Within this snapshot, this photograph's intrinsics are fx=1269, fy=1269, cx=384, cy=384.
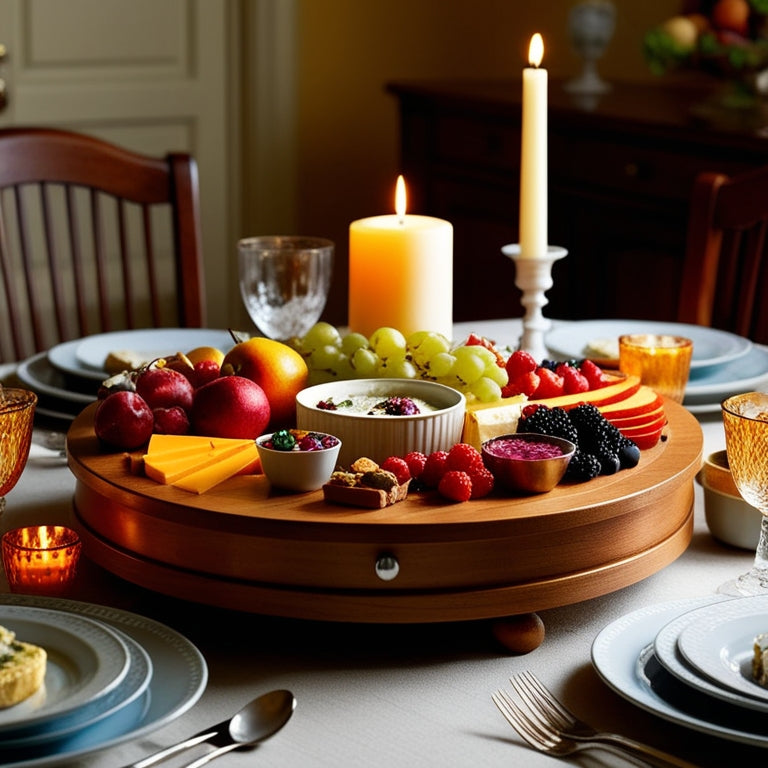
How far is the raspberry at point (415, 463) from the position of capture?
1.01 metres

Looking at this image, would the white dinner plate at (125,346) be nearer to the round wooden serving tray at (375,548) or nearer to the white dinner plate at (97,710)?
the round wooden serving tray at (375,548)

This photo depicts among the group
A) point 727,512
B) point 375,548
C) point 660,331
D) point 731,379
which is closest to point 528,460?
point 375,548

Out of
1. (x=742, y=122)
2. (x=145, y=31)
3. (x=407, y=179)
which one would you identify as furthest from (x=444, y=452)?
(x=145, y=31)

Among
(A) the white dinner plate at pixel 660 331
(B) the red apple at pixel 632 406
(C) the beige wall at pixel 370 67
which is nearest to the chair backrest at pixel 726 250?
(A) the white dinner plate at pixel 660 331

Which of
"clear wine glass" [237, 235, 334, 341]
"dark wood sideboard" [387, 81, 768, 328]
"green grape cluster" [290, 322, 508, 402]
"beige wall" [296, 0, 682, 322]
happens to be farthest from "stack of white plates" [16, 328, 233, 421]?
"beige wall" [296, 0, 682, 322]

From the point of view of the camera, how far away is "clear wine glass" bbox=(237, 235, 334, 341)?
61.3 inches

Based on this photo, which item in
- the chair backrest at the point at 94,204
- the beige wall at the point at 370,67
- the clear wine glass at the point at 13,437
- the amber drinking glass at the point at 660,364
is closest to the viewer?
the clear wine glass at the point at 13,437

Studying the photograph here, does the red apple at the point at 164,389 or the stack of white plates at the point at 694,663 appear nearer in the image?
the stack of white plates at the point at 694,663

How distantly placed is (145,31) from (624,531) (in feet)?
10.4

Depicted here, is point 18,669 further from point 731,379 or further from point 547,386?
point 731,379

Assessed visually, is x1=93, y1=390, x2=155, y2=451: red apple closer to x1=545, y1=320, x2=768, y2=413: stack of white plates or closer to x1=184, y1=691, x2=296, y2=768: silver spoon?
x1=184, y1=691, x2=296, y2=768: silver spoon

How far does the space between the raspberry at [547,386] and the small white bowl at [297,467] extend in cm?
30

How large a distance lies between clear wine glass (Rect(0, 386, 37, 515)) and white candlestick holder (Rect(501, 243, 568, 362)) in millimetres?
588

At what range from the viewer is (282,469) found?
0.97m
